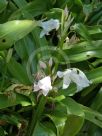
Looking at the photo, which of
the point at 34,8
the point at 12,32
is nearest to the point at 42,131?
the point at 12,32

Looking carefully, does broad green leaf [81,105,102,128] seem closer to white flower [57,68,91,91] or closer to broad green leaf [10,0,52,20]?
white flower [57,68,91,91]

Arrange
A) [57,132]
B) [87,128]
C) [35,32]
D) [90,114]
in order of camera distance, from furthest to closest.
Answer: [35,32]
[87,128]
[90,114]
[57,132]

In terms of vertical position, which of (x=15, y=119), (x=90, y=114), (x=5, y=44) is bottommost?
(x=90, y=114)

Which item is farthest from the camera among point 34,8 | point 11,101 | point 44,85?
point 34,8

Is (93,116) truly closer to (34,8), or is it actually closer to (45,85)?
(45,85)

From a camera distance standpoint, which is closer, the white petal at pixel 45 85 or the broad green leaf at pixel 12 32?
the white petal at pixel 45 85

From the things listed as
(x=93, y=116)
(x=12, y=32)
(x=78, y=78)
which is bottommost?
(x=93, y=116)

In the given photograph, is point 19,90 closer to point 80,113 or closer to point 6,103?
point 6,103

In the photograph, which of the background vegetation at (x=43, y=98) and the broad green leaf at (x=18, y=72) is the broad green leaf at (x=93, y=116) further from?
the broad green leaf at (x=18, y=72)

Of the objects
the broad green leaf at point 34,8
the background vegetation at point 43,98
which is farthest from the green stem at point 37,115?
the broad green leaf at point 34,8

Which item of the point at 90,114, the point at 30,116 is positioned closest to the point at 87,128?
the point at 90,114

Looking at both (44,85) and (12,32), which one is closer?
(44,85)
